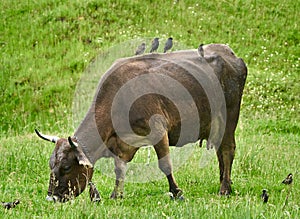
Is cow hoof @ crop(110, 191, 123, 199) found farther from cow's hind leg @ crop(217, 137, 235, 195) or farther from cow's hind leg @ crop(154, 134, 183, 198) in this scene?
cow's hind leg @ crop(217, 137, 235, 195)

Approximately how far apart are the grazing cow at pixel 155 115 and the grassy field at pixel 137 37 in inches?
19.8

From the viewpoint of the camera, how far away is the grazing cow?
7523 millimetres

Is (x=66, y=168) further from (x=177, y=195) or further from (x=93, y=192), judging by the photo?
(x=177, y=195)

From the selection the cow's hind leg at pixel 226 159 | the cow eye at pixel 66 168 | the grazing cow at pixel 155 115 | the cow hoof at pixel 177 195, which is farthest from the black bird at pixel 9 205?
the cow's hind leg at pixel 226 159

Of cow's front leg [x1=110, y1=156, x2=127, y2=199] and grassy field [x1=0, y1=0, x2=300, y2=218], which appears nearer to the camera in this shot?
cow's front leg [x1=110, y1=156, x2=127, y2=199]

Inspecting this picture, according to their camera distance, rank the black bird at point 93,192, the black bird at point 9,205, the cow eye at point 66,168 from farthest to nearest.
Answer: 1. the black bird at point 93,192
2. the cow eye at point 66,168
3. the black bird at point 9,205

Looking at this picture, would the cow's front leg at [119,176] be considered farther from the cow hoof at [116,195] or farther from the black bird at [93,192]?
the black bird at [93,192]

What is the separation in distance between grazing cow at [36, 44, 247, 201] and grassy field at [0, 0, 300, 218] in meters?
0.50

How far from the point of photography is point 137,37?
24172 mm

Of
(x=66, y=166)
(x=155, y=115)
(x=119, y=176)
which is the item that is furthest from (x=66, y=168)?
(x=155, y=115)

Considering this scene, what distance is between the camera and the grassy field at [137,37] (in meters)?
9.73

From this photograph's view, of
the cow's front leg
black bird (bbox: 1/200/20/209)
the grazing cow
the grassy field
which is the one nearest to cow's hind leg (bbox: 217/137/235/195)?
the grazing cow

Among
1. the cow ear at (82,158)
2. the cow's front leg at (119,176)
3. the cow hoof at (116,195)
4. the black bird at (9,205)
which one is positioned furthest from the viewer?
the cow's front leg at (119,176)

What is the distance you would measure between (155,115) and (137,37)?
16209mm
